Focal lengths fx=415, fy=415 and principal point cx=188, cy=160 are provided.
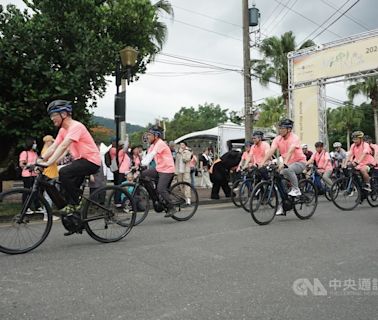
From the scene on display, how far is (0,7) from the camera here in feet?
32.9

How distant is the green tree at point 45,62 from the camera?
31.8 ft

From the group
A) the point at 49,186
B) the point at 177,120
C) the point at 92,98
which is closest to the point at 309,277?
the point at 49,186

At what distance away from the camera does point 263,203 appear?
7348mm

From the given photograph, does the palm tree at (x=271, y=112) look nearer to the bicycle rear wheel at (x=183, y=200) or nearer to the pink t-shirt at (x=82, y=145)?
the bicycle rear wheel at (x=183, y=200)

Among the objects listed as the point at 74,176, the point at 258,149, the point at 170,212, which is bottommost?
the point at 170,212

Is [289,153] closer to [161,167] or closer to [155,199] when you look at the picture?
[161,167]

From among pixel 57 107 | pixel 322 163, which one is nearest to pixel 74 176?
pixel 57 107

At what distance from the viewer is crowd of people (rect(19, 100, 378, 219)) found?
18.1 feet

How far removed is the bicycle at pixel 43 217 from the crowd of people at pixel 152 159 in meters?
0.16

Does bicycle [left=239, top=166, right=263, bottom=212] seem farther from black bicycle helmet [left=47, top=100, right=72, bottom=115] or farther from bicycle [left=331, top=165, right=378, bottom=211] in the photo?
black bicycle helmet [left=47, top=100, right=72, bottom=115]

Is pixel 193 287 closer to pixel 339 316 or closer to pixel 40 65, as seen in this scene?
pixel 339 316

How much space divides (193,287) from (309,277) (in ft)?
3.98

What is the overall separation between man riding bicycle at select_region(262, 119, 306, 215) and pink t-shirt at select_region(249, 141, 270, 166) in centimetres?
174

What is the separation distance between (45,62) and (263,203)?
6.32 m
